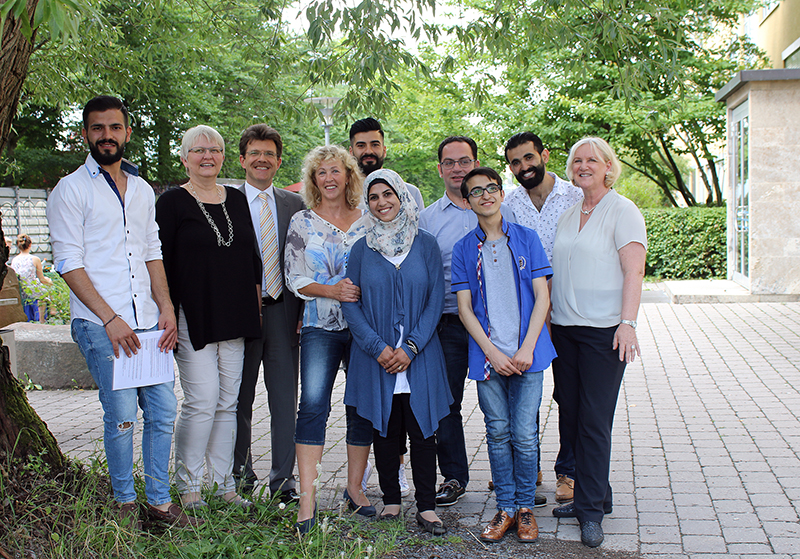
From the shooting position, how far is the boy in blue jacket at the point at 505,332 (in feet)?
12.3

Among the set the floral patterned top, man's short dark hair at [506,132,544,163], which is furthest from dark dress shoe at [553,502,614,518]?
man's short dark hair at [506,132,544,163]

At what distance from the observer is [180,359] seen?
387 centimetres

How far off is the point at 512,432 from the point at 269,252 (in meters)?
1.79

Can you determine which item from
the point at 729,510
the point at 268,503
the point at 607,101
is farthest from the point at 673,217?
the point at 268,503

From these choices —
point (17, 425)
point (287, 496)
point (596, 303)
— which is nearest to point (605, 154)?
point (596, 303)

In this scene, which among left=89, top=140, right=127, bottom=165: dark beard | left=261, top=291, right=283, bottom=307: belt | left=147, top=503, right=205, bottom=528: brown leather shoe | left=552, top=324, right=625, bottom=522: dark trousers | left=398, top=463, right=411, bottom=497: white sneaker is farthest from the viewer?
left=398, top=463, right=411, bottom=497: white sneaker

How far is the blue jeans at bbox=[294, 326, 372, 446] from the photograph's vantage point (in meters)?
3.90

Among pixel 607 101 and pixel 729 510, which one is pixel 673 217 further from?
pixel 729 510

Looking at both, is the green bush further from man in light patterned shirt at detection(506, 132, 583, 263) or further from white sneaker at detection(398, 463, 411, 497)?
white sneaker at detection(398, 463, 411, 497)

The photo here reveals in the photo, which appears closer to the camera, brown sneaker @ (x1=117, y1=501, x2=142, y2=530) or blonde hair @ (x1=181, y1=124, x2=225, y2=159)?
brown sneaker @ (x1=117, y1=501, x2=142, y2=530)

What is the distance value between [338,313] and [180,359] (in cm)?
91

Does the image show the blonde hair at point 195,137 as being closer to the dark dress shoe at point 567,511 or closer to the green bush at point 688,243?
the dark dress shoe at point 567,511

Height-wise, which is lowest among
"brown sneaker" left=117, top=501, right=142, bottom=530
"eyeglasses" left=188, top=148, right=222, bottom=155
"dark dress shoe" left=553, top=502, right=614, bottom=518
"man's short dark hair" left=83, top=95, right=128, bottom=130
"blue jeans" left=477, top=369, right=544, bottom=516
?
"dark dress shoe" left=553, top=502, right=614, bottom=518

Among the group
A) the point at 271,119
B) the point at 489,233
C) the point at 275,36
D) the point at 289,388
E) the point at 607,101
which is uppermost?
the point at 607,101
